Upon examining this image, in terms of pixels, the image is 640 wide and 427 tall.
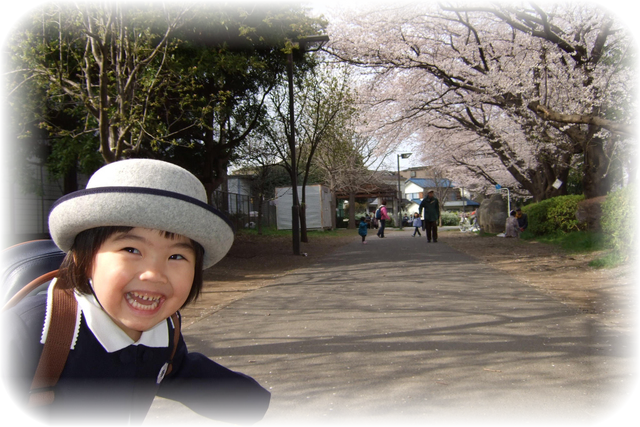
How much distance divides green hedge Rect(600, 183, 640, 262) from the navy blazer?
28.9 feet

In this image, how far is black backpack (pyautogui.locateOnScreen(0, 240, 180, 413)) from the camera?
156 cm

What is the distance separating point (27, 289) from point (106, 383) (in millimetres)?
404

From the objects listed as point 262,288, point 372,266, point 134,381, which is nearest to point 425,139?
point 372,266

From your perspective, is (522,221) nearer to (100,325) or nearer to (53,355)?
(100,325)

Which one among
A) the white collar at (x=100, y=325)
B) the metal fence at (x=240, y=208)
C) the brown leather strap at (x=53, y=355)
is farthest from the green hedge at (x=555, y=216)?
the brown leather strap at (x=53, y=355)

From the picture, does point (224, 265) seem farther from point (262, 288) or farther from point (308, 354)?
point (308, 354)

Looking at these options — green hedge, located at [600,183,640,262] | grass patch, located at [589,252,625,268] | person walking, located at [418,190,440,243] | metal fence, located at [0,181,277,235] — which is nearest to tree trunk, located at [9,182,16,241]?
metal fence, located at [0,181,277,235]

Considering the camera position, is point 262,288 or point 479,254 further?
point 479,254

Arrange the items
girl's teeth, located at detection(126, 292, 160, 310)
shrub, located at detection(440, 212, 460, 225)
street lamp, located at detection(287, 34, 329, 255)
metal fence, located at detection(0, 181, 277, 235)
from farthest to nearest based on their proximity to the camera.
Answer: shrub, located at detection(440, 212, 460, 225), metal fence, located at detection(0, 181, 277, 235), street lamp, located at detection(287, 34, 329, 255), girl's teeth, located at detection(126, 292, 160, 310)

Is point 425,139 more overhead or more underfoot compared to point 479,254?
more overhead

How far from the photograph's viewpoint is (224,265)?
12969mm

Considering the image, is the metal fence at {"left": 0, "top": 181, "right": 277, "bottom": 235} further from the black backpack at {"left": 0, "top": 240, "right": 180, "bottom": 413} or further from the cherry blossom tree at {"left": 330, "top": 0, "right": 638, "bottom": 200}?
the black backpack at {"left": 0, "top": 240, "right": 180, "bottom": 413}

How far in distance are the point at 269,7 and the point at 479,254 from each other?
27.5 ft

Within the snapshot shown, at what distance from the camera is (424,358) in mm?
4738
